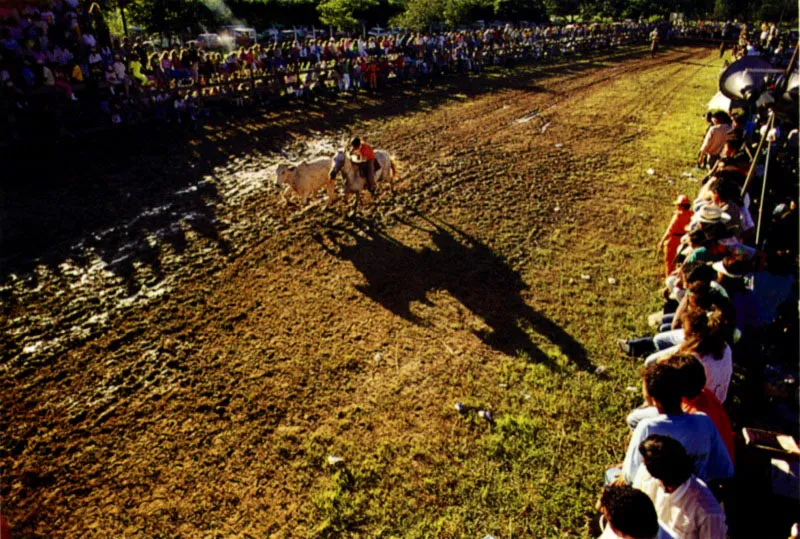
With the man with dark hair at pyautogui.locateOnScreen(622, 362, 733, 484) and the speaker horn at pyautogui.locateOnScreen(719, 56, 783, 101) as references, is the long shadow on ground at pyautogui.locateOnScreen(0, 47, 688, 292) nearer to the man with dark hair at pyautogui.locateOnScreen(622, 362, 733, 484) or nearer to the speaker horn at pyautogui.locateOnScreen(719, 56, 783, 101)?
the man with dark hair at pyautogui.locateOnScreen(622, 362, 733, 484)

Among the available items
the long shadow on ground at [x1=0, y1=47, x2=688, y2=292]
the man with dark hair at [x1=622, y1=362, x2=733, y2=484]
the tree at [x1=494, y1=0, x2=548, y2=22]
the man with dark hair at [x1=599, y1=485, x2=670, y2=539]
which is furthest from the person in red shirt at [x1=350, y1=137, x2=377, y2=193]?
the tree at [x1=494, y1=0, x2=548, y2=22]

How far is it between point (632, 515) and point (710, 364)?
2.42 metres

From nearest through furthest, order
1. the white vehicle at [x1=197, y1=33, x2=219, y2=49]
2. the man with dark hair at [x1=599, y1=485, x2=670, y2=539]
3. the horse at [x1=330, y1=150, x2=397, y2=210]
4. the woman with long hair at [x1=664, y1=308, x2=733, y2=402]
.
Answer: the man with dark hair at [x1=599, y1=485, x2=670, y2=539] < the woman with long hair at [x1=664, y1=308, x2=733, y2=402] < the horse at [x1=330, y1=150, x2=397, y2=210] < the white vehicle at [x1=197, y1=33, x2=219, y2=49]

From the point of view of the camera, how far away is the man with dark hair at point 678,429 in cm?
355

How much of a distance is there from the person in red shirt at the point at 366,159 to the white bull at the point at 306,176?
0.77 m

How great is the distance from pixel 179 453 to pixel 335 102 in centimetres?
1949

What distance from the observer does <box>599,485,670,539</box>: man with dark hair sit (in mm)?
2711

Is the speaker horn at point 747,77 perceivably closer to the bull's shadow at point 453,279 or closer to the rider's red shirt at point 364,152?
the bull's shadow at point 453,279

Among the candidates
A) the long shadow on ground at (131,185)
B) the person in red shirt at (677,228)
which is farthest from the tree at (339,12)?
the person in red shirt at (677,228)

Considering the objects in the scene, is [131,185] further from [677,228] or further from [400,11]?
[400,11]

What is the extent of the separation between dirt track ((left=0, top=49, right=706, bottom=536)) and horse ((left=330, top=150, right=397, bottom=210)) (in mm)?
657

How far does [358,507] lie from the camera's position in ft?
16.1

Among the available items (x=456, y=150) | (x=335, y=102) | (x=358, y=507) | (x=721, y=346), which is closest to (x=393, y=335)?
(x=358, y=507)

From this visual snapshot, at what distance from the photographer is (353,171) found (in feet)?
37.4
